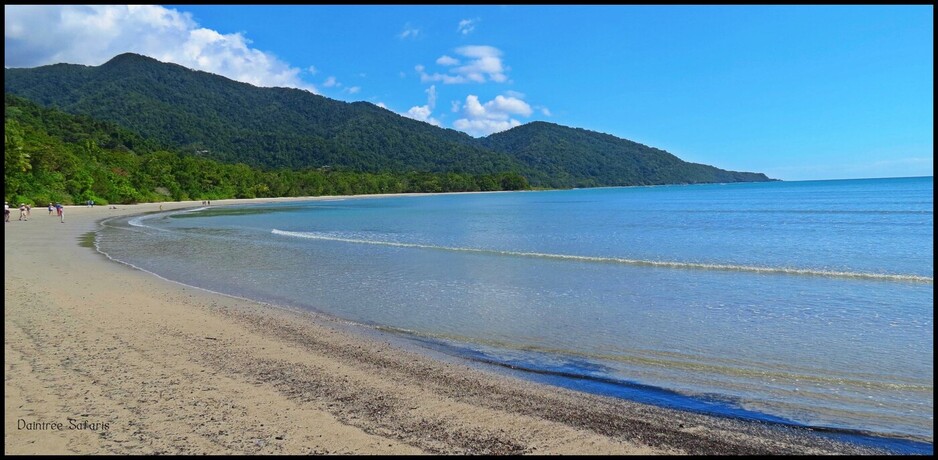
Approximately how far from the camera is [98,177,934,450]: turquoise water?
242 inches

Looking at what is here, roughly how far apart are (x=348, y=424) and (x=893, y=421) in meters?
5.08

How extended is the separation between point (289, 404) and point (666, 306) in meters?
7.78

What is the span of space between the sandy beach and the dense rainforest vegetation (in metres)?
49.5

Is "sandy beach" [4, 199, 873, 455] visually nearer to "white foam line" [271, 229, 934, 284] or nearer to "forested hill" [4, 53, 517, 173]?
"white foam line" [271, 229, 934, 284]

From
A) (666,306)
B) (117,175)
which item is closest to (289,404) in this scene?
(666,306)

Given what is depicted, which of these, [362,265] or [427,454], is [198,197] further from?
[427,454]

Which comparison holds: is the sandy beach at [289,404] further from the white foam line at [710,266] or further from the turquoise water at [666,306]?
the white foam line at [710,266]

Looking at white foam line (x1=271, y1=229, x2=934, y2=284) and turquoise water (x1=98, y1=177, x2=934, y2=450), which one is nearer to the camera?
turquoise water (x1=98, y1=177, x2=934, y2=450)

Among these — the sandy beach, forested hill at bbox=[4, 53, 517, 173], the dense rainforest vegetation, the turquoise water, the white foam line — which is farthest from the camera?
forested hill at bbox=[4, 53, 517, 173]

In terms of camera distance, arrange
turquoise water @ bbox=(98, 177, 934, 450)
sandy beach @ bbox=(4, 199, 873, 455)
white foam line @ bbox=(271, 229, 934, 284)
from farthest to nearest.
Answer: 1. white foam line @ bbox=(271, 229, 934, 284)
2. turquoise water @ bbox=(98, 177, 934, 450)
3. sandy beach @ bbox=(4, 199, 873, 455)

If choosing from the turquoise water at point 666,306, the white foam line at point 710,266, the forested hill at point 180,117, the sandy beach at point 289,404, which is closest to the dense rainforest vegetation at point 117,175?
the forested hill at point 180,117

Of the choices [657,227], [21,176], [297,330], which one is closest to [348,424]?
[297,330]

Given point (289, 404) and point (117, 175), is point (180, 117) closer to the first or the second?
point (117, 175)

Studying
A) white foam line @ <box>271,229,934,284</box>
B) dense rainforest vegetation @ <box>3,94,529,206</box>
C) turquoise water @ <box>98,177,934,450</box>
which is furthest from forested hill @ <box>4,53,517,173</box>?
turquoise water @ <box>98,177,934,450</box>
